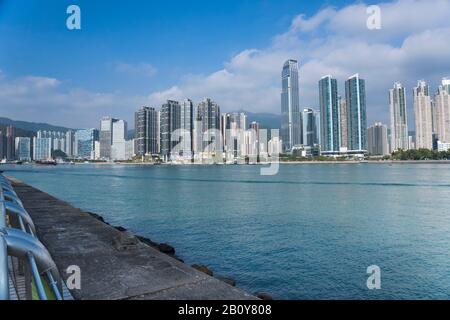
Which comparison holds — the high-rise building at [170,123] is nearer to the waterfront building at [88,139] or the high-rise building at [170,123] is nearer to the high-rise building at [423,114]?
the waterfront building at [88,139]

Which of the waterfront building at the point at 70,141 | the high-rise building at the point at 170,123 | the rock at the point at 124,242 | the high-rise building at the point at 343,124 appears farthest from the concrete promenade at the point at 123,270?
the waterfront building at the point at 70,141

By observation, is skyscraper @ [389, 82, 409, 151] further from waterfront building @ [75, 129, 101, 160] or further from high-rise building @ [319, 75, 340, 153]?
waterfront building @ [75, 129, 101, 160]

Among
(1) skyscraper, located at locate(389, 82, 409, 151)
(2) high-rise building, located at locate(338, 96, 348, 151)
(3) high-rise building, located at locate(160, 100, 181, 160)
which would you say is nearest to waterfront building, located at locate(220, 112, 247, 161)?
(3) high-rise building, located at locate(160, 100, 181, 160)

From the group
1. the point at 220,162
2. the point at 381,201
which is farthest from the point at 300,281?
the point at 220,162

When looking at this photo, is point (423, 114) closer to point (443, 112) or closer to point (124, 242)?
point (443, 112)

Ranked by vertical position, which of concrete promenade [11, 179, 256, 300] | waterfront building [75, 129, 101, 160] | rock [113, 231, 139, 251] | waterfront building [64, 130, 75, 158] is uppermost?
waterfront building [64, 130, 75, 158]
